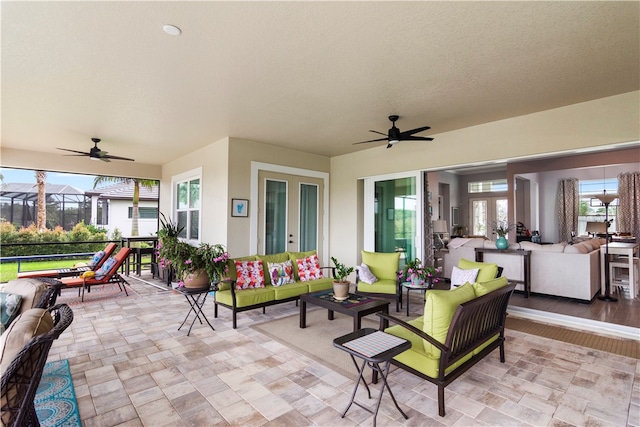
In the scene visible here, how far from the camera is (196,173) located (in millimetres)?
6582

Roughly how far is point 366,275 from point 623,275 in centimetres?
544

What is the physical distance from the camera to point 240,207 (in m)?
5.66

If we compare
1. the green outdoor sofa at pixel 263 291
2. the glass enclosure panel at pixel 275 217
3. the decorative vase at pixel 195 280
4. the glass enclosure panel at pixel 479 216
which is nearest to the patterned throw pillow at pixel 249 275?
the green outdoor sofa at pixel 263 291

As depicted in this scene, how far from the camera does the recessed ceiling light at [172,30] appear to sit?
236cm

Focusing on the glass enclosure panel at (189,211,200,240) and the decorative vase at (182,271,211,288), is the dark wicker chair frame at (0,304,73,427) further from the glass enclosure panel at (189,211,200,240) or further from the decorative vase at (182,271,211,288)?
the glass enclosure panel at (189,211,200,240)

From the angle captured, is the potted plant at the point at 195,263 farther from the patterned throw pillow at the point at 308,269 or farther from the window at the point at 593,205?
the window at the point at 593,205

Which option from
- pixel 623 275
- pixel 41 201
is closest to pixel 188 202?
pixel 41 201

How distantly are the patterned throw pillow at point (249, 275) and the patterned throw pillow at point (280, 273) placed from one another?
0.53 ft

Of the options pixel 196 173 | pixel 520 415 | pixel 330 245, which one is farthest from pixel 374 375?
pixel 196 173

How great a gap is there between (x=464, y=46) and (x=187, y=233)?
6.40 meters

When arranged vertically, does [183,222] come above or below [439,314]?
above

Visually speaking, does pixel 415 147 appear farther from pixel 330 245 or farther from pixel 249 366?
pixel 249 366

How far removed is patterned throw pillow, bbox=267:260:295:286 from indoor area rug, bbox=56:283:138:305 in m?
2.96

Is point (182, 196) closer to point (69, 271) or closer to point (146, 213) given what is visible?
point (69, 271)
